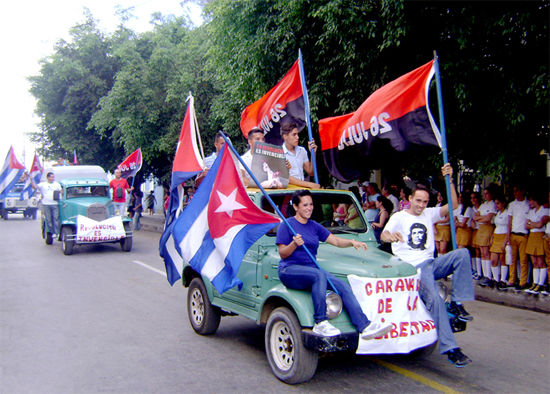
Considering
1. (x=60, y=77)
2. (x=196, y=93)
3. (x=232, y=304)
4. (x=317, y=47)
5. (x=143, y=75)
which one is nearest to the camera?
(x=232, y=304)

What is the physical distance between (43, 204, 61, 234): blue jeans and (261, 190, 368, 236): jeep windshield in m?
10.9

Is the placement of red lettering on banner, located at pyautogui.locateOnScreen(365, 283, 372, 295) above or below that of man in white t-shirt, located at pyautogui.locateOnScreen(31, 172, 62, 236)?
below

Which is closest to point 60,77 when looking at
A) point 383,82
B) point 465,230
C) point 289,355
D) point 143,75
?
point 143,75

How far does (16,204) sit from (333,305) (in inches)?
1160

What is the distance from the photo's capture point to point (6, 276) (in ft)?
33.5

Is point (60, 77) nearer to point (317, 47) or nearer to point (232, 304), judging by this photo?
point (317, 47)

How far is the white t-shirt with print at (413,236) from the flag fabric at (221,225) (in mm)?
1341

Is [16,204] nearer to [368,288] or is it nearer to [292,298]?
[292,298]

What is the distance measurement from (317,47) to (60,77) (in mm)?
22349

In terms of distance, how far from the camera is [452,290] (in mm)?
4750

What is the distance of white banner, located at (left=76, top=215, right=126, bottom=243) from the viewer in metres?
13.3

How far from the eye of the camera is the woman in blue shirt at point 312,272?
13.6 feet

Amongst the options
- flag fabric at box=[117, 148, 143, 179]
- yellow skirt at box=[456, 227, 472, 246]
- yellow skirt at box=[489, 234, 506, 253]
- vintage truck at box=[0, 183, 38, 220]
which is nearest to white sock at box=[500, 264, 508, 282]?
yellow skirt at box=[489, 234, 506, 253]

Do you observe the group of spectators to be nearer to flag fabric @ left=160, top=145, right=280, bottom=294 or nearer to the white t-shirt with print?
the white t-shirt with print
